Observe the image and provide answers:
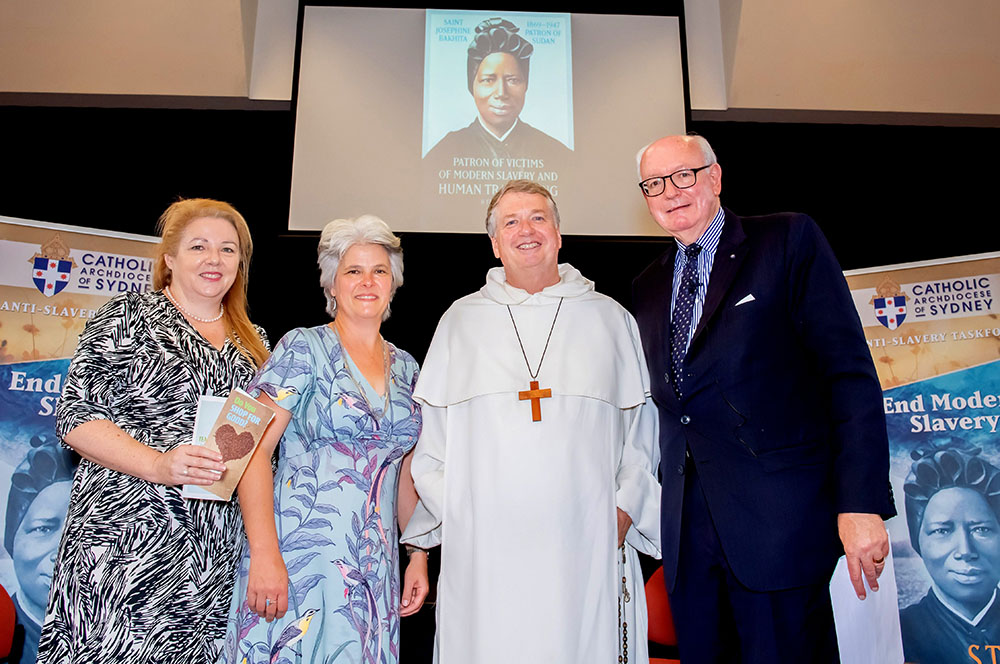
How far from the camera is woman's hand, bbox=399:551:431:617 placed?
2.29 metres

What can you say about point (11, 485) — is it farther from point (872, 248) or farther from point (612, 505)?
point (872, 248)

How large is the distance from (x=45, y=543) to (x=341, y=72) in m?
3.45

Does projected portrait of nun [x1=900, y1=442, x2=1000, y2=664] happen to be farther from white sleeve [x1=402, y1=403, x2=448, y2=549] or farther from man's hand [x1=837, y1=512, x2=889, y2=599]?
white sleeve [x1=402, y1=403, x2=448, y2=549]

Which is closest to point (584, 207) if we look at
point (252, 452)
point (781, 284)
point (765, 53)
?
point (765, 53)

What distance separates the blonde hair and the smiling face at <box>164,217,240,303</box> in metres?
0.02

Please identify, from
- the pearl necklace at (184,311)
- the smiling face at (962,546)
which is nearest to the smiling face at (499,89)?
A: the pearl necklace at (184,311)

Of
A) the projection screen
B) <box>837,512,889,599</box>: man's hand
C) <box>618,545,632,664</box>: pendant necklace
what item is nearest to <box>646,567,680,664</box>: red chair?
<box>618,545,632,664</box>: pendant necklace

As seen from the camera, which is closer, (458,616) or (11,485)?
(458,616)

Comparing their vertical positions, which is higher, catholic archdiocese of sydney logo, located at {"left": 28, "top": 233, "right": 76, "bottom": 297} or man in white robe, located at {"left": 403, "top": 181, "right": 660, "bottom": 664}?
catholic archdiocese of sydney logo, located at {"left": 28, "top": 233, "right": 76, "bottom": 297}

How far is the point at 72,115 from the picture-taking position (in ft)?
17.4

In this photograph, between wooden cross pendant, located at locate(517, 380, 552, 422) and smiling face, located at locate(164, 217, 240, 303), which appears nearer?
wooden cross pendant, located at locate(517, 380, 552, 422)

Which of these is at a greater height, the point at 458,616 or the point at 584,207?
the point at 584,207

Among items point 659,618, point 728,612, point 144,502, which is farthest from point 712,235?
point 659,618

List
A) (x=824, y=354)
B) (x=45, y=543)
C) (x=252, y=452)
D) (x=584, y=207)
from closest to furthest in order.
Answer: (x=824, y=354) < (x=252, y=452) < (x=45, y=543) < (x=584, y=207)
